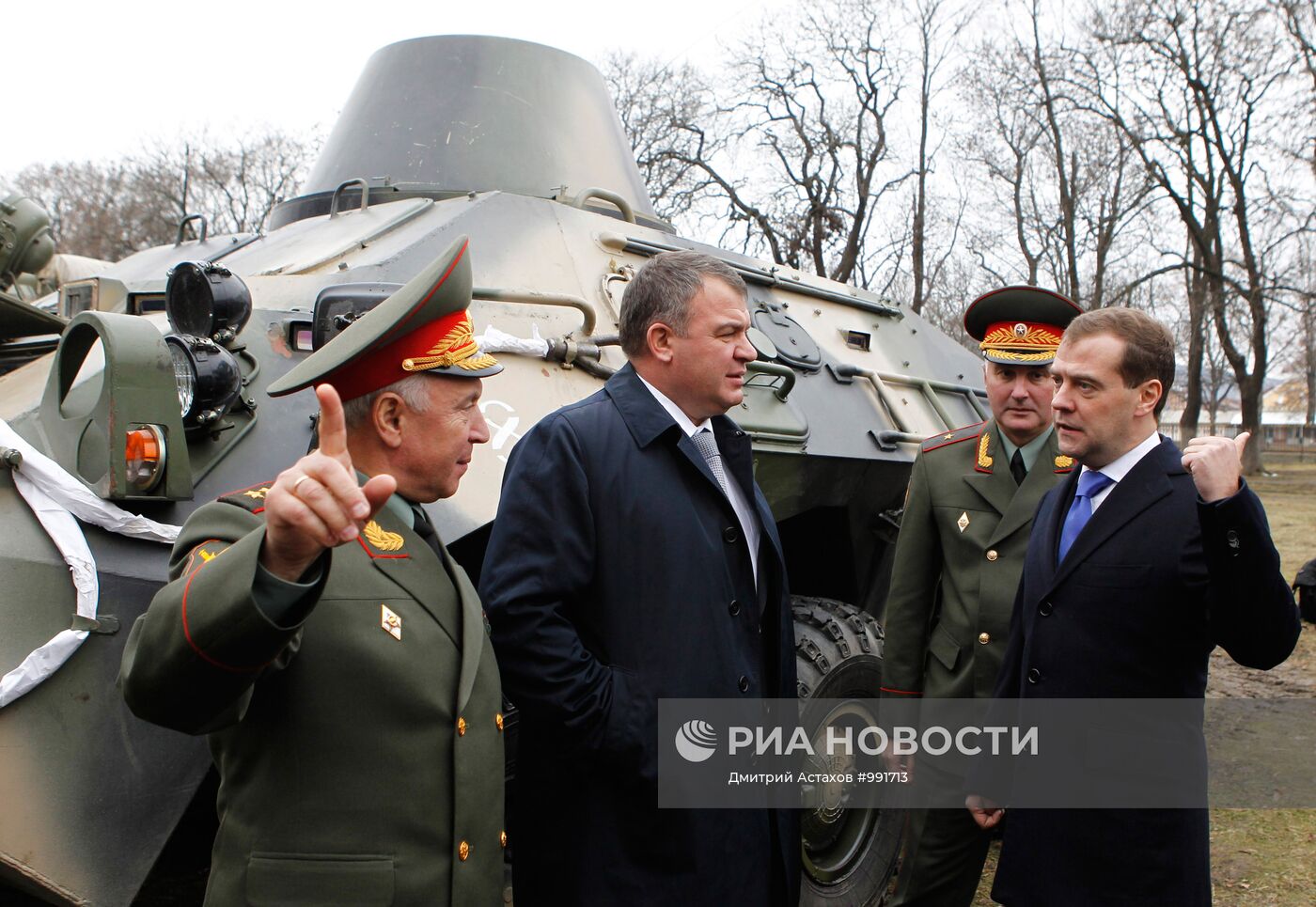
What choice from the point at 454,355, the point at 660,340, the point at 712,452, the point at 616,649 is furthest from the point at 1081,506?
the point at 454,355

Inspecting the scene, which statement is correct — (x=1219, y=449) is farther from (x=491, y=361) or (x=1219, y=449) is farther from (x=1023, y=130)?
(x=1023, y=130)

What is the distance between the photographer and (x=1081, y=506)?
2803mm

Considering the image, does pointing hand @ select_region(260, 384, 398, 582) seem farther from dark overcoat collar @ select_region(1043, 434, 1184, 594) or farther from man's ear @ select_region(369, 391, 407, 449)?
dark overcoat collar @ select_region(1043, 434, 1184, 594)

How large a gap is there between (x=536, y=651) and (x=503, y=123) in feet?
12.2

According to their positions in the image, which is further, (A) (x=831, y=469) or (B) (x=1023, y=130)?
(B) (x=1023, y=130)

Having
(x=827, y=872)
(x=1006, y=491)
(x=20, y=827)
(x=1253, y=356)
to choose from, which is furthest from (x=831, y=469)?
(x=1253, y=356)

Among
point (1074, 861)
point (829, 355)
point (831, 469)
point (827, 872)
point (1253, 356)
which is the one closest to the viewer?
point (1074, 861)

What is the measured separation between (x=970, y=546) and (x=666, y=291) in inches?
50.1

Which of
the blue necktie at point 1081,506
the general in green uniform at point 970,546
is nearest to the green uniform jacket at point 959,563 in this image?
the general in green uniform at point 970,546

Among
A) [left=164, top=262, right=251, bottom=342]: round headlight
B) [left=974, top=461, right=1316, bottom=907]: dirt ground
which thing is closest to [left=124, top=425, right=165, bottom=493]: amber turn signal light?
[left=164, top=262, right=251, bottom=342]: round headlight

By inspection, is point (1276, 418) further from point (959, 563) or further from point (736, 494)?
point (736, 494)

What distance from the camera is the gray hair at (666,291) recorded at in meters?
2.66

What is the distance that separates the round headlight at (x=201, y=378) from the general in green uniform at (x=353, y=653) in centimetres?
102

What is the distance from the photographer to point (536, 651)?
2279mm
